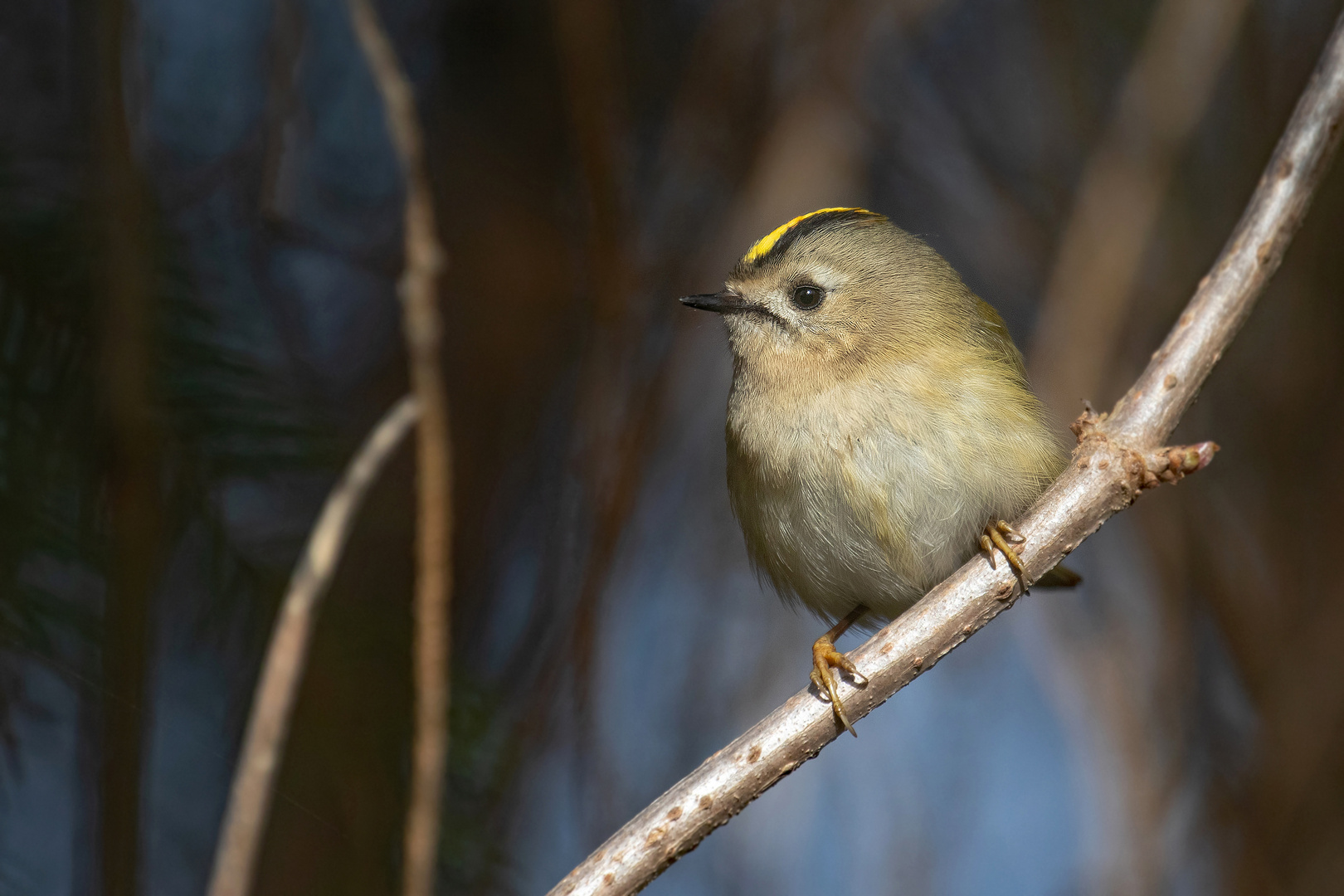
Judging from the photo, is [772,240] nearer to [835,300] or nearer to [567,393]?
[835,300]

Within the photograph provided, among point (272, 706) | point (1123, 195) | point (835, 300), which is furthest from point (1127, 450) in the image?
point (1123, 195)

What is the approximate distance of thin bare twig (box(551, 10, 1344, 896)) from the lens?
125 cm

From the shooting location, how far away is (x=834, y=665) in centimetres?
155

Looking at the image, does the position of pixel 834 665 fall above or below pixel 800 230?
below

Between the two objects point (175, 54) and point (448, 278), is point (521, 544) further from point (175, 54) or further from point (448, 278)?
point (175, 54)

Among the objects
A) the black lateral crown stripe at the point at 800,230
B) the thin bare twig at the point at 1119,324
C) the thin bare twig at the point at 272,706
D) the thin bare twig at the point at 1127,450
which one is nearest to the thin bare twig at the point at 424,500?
the thin bare twig at the point at 272,706

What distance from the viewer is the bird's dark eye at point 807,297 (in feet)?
6.27

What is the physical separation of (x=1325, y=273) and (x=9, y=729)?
9.51ft

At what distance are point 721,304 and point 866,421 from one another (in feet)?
1.30

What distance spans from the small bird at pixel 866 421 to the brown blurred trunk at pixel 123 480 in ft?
2.93

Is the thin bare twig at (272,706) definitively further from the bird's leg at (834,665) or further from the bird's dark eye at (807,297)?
the bird's dark eye at (807,297)

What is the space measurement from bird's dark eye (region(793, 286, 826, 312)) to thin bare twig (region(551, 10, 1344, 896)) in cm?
67

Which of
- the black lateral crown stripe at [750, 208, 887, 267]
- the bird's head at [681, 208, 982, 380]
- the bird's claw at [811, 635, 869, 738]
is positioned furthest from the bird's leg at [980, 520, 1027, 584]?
the black lateral crown stripe at [750, 208, 887, 267]

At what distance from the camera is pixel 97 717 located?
1684 millimetres
